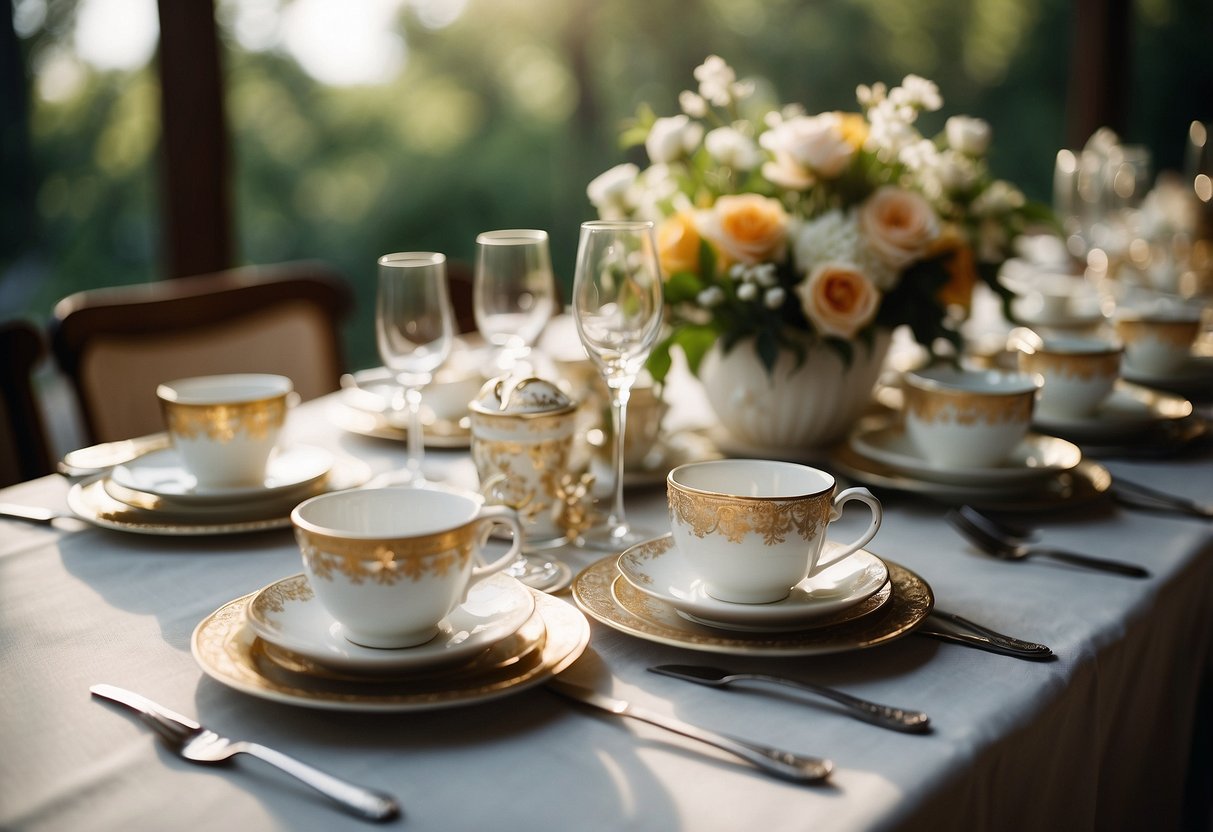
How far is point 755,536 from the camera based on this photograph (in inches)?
29.6

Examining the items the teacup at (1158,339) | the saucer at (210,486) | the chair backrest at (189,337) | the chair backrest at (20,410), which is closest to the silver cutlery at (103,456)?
the saucer at (210,486)

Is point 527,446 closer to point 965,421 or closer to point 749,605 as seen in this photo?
point 749,605

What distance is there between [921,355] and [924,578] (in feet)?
3.00

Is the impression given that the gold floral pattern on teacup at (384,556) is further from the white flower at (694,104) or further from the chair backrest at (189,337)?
the chair backrest at (189,337)

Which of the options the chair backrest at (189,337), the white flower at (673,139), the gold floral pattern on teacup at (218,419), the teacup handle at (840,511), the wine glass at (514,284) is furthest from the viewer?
the chair backrest at (189,337)

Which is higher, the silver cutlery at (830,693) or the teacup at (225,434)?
the teacup at (225,434)

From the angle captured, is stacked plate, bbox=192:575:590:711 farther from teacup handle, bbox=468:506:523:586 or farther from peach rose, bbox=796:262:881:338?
peach rose, bbox=796:262:881:338

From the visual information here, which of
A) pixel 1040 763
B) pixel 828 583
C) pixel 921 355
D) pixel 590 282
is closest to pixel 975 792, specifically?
pixel 1040 763

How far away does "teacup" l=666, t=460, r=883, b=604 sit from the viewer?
0.75m

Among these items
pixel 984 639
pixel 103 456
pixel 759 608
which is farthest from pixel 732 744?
pixel 103 456

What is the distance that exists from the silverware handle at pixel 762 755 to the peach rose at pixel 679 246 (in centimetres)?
64

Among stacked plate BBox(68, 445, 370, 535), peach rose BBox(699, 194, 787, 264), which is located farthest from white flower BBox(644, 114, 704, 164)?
stacked plate BBox(68, 445, 370, 535)

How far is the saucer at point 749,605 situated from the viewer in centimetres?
75

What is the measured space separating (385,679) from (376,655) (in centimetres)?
2
